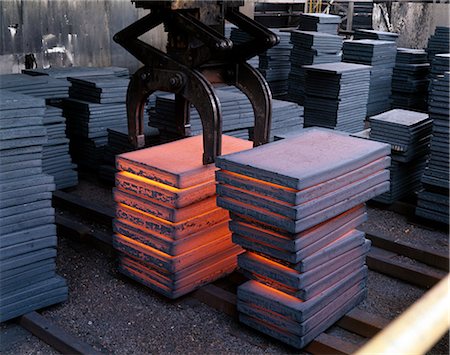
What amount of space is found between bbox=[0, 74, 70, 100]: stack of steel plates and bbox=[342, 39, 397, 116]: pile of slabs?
6696 millimetres

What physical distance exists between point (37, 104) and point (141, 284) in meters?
1.94

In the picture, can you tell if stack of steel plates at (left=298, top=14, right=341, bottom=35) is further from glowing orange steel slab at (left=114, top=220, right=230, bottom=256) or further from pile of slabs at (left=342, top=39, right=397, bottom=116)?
glowing orange steel slab at (left=114, top=220, right=230, bottom=256)

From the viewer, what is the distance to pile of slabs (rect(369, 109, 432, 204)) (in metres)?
7.04

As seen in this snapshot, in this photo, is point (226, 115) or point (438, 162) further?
point (226, 115)

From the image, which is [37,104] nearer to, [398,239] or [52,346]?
[52,346]

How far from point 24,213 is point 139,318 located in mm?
1295

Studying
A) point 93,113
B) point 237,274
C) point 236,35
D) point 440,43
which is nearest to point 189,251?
point 237,274

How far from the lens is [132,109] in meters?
5.29

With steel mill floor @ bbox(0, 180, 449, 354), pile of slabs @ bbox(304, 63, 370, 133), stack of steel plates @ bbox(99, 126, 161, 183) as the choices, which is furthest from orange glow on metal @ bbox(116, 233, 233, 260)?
pile of slabs @ bbox(304, 63, 370, 133)

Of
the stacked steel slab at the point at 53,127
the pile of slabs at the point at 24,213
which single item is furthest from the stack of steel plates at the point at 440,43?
the pile of slabs at the point at 24,213

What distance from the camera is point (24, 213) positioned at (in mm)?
4441

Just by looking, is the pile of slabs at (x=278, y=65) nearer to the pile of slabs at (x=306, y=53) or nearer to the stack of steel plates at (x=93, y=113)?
the pile of slabs at (x=306, y=53)

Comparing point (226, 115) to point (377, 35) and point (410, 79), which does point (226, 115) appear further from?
point (377, 35)

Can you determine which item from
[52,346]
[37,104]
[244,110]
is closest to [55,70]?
[244,110]
